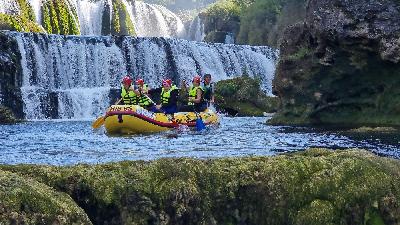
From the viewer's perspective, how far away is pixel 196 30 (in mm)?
64438

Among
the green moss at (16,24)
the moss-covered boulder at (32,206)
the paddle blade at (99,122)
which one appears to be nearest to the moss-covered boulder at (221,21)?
the green moss at (16,24)

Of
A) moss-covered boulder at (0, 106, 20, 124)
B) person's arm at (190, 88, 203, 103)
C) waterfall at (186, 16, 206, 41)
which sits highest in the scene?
waterfall at (186, 16, 206, 41)

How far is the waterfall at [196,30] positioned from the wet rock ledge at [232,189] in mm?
56445

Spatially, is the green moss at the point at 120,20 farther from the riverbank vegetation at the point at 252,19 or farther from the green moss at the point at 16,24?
the green moss at the point at 16,24

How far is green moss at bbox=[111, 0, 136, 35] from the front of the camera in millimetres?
52719

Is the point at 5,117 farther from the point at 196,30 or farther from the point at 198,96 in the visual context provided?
the point at 196,30

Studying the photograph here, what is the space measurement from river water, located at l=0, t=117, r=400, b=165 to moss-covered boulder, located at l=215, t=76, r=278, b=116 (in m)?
12.6

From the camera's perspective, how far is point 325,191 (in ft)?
20.7

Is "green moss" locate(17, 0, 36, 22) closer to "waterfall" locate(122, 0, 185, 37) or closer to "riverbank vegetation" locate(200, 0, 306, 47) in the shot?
"waterfall" locate(122, 0, 185, 37)

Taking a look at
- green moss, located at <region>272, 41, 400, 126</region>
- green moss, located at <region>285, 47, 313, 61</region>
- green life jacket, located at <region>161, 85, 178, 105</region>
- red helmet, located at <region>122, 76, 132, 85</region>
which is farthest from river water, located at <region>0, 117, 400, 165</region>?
green moss, located at <region>285, 47, 313, 61</region>

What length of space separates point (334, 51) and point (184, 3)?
420ft

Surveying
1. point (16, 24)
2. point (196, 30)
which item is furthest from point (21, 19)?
point (196, 30)

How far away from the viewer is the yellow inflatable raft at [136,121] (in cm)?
1819

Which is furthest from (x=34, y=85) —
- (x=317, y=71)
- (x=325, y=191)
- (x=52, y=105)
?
(x=325, y=191)
